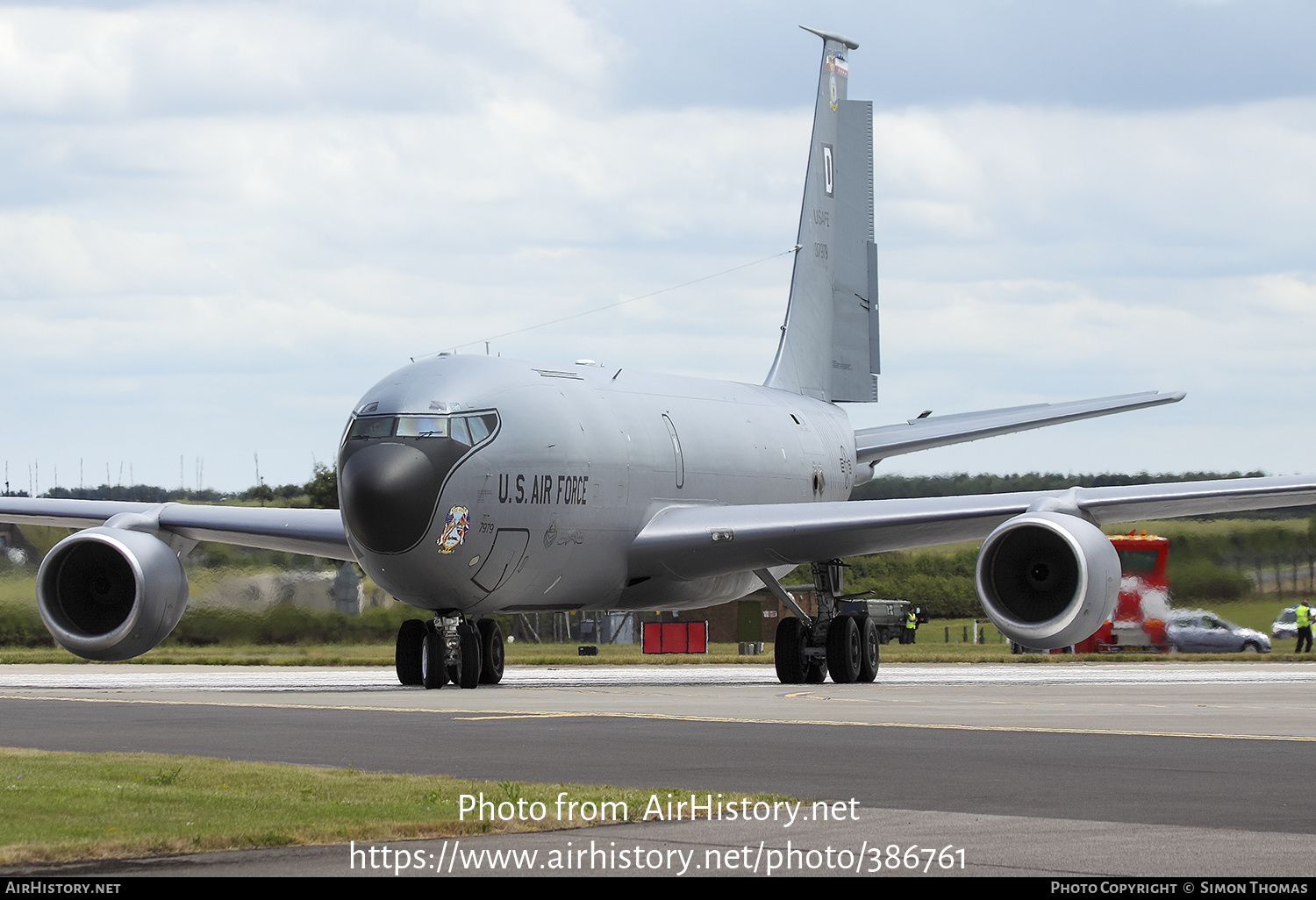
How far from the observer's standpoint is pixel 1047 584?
2217 cm

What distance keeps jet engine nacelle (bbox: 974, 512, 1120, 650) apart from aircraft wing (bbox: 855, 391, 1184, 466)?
7.67 m

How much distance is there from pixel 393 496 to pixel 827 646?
7.66m

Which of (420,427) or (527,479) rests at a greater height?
(420,427)

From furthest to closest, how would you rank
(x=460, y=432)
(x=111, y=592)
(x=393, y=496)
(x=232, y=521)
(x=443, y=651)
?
(x=232, y=521), (x=111, y=592), (x=443, y=651), (x=460, y=432), (x=393, y=496)

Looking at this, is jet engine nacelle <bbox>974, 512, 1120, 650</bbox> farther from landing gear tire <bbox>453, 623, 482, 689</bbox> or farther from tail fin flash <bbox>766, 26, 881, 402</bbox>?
tail fin flash <bbox>766, 26, 881, 402</bbox>

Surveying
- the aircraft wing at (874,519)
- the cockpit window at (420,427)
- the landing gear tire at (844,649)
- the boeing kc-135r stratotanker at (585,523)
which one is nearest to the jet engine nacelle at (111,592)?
the boeing kc-135r stratotanker at (585,523)

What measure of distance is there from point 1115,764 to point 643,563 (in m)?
13.8

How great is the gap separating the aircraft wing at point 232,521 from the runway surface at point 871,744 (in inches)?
77.3

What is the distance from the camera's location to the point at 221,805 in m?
9.80

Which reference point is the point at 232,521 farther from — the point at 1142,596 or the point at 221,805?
the point at 1142,596

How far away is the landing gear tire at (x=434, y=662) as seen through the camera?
2319 cm

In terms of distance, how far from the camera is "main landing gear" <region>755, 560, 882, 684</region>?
1030 inches
